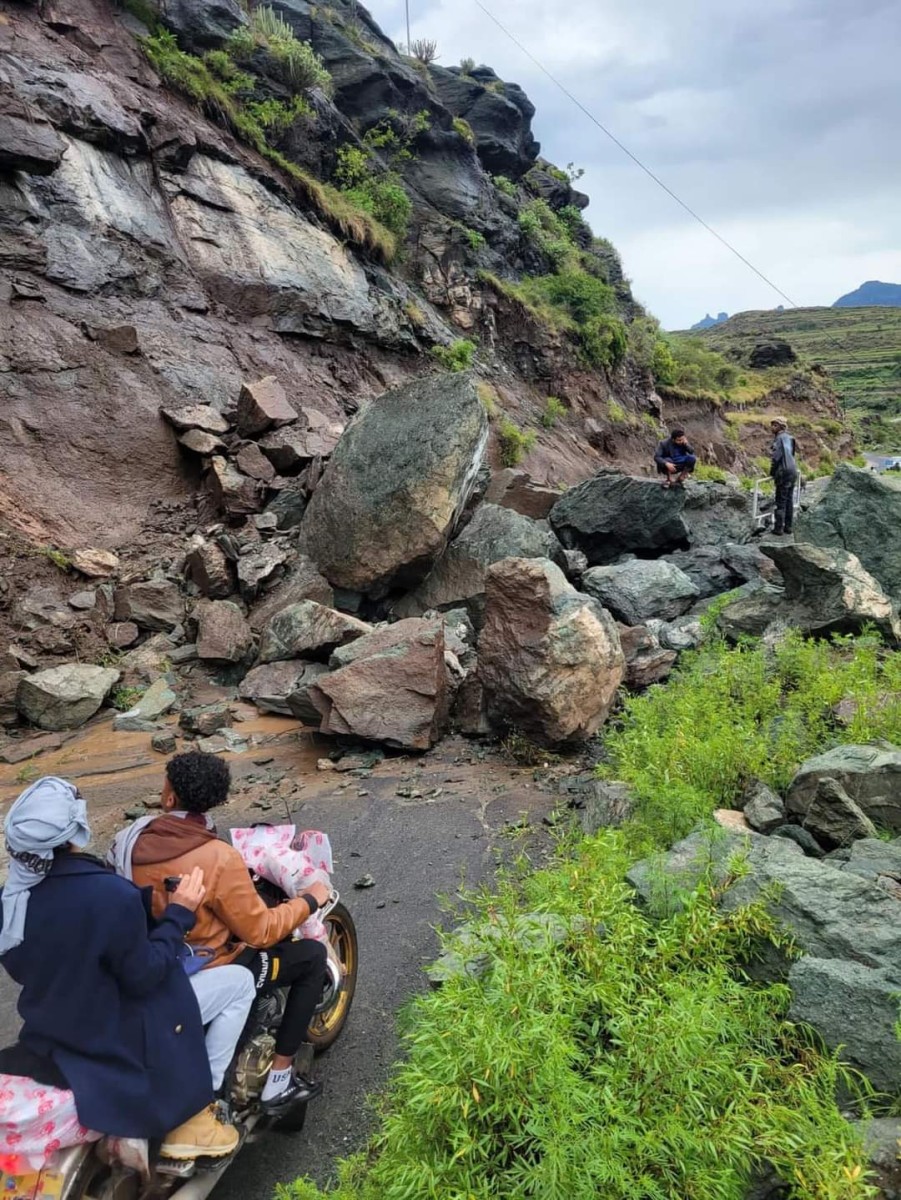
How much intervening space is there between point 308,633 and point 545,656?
3.08 metres

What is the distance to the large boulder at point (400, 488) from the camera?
372 inches

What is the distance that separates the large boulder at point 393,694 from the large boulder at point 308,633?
3.95 ft

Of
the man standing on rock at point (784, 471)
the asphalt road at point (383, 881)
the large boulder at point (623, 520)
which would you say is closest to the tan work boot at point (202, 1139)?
the asphalt road at point (383, 881)

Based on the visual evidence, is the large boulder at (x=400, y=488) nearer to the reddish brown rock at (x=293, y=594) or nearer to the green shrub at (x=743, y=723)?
the reddish brown rock at (x=293, y=594)

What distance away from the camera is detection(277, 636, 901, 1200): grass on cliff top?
6.37 ft

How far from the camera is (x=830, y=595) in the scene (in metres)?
7.06

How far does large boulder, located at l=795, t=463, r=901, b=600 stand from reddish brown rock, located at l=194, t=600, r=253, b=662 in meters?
7.24

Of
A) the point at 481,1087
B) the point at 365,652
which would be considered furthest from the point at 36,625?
the point at 481,1087

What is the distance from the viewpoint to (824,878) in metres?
2.89

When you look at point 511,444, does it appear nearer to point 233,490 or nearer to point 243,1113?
point 233,490

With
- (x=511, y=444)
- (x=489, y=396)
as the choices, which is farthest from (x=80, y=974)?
(x=489, y=396)

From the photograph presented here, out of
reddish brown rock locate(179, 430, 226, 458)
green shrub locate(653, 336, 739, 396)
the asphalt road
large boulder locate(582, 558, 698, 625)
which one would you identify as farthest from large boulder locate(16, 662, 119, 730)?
green shrub locate(653, 336, 739, 396)

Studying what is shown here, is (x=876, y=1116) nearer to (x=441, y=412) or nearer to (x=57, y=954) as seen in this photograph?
(x=57, y=954)

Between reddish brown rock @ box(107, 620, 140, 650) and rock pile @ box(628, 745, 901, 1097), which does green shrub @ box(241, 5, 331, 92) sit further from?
rock pile @ box(628, 745, 901, 1097)
